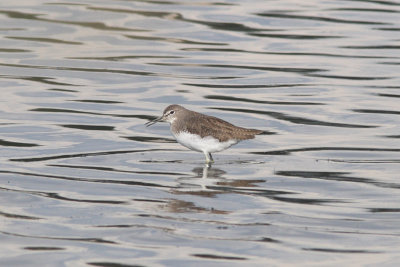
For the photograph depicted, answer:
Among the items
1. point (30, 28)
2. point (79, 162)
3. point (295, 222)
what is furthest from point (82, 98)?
point (295, 222)

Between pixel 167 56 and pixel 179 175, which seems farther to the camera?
pixel 167 56

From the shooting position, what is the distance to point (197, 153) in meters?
18.8

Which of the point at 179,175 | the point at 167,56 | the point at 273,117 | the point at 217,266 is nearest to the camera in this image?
the point at 217,266

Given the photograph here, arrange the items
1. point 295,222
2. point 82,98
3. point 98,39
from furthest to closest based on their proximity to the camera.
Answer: point 98,39 → point 82,98 → point 295,222

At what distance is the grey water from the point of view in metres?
12.8

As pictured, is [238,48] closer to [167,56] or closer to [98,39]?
[167,56]

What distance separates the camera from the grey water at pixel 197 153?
12820 millimetres

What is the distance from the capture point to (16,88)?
23562 mm

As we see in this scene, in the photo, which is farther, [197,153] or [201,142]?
[197,153]

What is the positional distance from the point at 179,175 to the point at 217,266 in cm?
477

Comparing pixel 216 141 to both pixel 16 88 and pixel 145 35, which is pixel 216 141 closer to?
pixel 16 88

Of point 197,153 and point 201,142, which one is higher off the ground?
point 201,142

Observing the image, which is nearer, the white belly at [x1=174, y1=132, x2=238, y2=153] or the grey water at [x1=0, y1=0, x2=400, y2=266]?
the grey water at [x1=0, y1=0, x2=400, y2=266]

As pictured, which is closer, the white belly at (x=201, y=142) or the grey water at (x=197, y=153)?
the grey water at (x=197, y=153)
